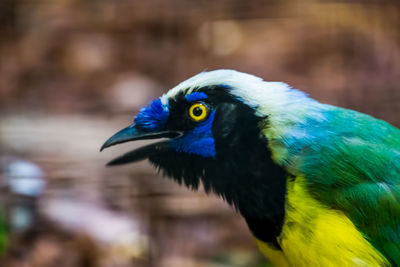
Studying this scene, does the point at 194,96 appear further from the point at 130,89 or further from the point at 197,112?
the point at 130,89

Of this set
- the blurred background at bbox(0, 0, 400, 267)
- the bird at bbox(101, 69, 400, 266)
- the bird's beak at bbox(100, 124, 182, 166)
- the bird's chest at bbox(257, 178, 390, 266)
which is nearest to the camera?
the bird's chest at bbox(257, 178, 390, 266)

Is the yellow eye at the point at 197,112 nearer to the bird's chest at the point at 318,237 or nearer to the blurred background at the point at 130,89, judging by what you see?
the bird's chest at the point at 318,237

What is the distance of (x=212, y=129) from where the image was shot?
3.23 meters

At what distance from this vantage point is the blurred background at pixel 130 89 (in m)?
5.53

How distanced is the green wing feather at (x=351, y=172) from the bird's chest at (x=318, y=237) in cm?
6

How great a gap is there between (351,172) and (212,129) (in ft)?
2.28

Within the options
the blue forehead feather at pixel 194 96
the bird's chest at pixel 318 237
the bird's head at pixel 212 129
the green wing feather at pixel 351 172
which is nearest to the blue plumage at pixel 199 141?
the bird's head at pixel 212 129

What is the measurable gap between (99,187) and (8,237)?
1121 mm

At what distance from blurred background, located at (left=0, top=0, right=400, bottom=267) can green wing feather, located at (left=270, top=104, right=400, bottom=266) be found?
238cm

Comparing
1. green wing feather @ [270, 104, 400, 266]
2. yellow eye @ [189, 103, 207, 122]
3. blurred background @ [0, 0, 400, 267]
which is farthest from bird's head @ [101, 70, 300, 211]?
blurred background @ [0, 0, 400, 267]

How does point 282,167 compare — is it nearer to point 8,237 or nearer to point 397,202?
point 397,202

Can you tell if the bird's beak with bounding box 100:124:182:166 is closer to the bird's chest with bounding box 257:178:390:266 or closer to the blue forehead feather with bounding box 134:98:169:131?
the blue forehead feather with bounding box 134:98:169:131

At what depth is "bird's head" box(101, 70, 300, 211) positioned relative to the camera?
3227 mm

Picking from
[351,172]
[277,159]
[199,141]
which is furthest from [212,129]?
[351,172]
